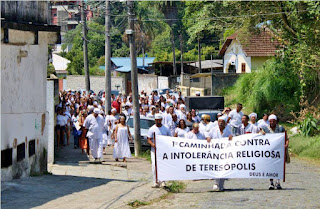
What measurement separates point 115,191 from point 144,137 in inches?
381

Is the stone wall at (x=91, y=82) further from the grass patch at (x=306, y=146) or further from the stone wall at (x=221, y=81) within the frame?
the grass patch at (x=306, y=146)

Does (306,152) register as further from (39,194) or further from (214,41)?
(214,41)

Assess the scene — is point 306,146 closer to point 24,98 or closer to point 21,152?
point 24,98

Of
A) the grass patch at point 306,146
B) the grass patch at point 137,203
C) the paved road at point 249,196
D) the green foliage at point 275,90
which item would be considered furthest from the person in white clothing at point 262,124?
the green foliage at point 275,90

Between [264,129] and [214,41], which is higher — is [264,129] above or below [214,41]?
below

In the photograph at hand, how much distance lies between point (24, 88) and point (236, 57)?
4557cm

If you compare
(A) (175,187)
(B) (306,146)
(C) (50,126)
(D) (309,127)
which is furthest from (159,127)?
(D) (309,127)

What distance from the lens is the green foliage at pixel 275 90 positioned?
116 feet

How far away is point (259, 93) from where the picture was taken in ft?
119

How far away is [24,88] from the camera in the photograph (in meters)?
16.3

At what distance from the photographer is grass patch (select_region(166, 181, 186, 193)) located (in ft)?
51.4

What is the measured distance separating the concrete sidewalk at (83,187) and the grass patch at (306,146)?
21.3 ft

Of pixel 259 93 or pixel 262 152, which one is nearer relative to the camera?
pixel 262 152

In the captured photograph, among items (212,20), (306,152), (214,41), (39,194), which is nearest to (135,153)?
(306,152)
